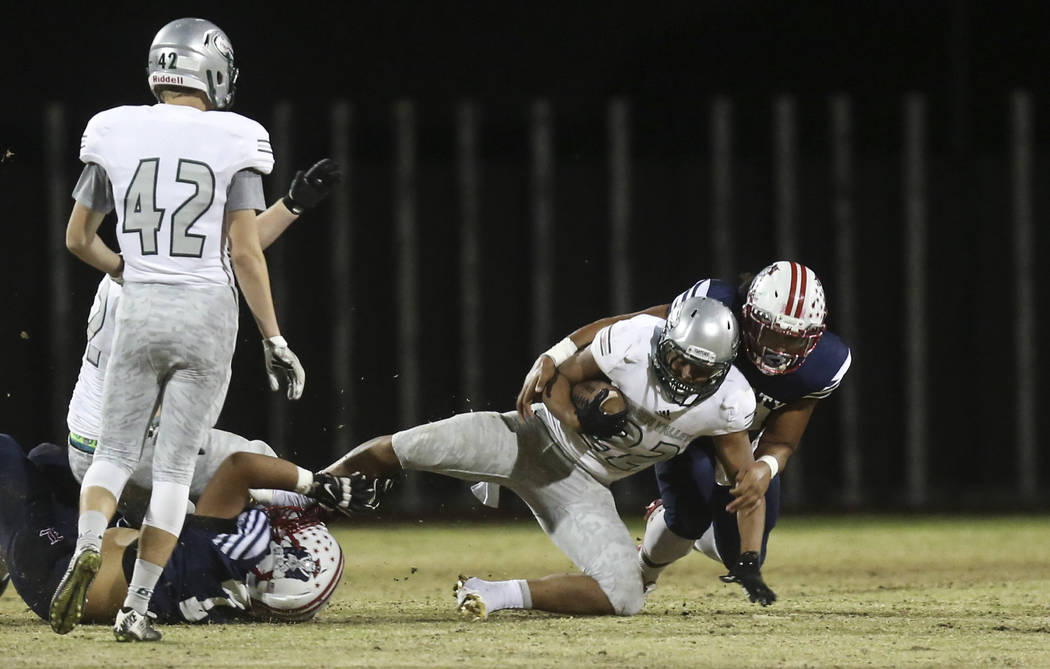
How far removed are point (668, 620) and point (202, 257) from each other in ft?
6.71

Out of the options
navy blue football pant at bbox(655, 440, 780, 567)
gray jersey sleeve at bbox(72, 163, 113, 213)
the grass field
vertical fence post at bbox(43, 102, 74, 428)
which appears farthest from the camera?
vertical fence post at bbox(43, 102, 74, 428)

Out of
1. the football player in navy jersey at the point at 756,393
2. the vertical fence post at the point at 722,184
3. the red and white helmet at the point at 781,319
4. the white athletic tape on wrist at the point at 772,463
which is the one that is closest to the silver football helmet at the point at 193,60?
the football player in navy jersey at the point at 756,393

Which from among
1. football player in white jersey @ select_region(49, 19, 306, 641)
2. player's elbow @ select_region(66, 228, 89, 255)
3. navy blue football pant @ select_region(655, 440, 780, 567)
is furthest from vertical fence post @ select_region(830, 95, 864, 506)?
player's elbow @ select_region(66, 228, 89, 255)

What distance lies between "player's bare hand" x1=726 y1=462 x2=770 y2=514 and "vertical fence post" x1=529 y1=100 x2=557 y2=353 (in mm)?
6704

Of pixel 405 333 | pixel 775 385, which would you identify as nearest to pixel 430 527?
pixel 405 333

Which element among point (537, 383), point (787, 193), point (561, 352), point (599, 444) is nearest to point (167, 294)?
point (537, 383)

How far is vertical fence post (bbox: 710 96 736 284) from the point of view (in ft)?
38.6

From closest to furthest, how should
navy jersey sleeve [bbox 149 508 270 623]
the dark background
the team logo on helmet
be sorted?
the team logo on helmet → navy jersey sleeve [bbox 149 508 270 623] → the dark background

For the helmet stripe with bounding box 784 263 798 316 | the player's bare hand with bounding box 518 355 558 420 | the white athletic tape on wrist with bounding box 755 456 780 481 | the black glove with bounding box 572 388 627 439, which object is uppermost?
the helmet stripe with bounding box 784 263 798 316

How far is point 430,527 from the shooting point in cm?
1000

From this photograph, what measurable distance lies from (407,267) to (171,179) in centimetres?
756

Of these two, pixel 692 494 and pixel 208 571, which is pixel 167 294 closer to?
pixel 208 571

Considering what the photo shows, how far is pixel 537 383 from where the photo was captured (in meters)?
5.05

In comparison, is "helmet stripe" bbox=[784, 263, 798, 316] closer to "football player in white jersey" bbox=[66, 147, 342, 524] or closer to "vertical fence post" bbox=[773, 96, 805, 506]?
"football player in white jersey" bbox=[66, 147, 342, 524]
